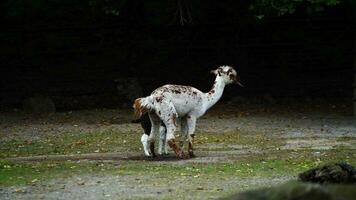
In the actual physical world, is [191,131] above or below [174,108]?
below

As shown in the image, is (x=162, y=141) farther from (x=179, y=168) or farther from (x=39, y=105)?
(x=39, y=105)

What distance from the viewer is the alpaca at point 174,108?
1156 centimetres

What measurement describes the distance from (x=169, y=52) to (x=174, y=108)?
37.4 ft

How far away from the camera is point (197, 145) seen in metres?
13.7

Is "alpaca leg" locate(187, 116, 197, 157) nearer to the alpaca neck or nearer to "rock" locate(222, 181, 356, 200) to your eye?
the alpaca neck

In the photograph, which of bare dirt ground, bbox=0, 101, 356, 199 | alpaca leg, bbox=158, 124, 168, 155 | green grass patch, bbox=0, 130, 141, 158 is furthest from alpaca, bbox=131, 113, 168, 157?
green grass patch, bbox=0, 130, 141, 158

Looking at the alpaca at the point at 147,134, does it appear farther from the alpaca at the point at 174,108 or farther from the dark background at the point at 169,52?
the dark background at the point at 169,52

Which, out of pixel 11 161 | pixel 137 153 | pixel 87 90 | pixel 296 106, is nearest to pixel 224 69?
pixel 137 153

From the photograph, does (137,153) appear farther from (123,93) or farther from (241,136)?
(123,93)

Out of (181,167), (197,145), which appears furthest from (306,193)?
(197,145)

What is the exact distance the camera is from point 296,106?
2139cm

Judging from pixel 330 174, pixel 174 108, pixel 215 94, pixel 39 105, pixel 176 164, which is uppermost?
pixel 330 174

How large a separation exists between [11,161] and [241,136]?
4.98m

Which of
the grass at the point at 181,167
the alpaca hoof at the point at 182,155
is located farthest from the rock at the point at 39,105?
the alpaca hoof at the point at 182,155
